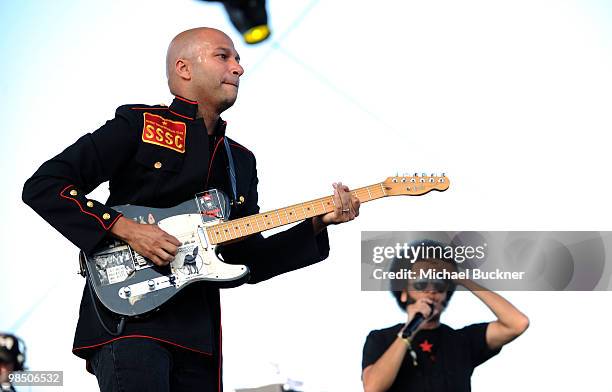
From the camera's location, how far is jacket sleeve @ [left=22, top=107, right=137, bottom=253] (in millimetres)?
2816

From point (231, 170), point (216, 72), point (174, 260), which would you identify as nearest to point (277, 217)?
point (231, 170)

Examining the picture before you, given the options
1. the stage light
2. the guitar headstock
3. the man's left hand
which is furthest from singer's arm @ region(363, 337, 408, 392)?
the stage light

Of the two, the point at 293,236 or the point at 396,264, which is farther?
the point at 396,264

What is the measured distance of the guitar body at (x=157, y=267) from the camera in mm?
2859

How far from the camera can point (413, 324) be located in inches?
150

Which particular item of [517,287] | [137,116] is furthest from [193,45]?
[517,287]

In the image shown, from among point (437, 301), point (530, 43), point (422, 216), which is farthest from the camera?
point (530, 43)

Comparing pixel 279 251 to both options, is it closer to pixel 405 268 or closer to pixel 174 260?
pixel 174 260

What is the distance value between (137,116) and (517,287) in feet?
6.01

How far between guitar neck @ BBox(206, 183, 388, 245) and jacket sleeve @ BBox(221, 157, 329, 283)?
0.12 ft

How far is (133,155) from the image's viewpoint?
296cm

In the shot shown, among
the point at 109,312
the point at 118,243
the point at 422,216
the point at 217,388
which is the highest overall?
the point at 422,216

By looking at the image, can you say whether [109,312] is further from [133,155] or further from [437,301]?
[437,301]

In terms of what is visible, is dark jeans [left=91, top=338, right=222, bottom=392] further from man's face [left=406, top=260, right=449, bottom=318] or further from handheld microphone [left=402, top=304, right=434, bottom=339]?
man's face [left=406, top=260, right=449, bottom=318]
